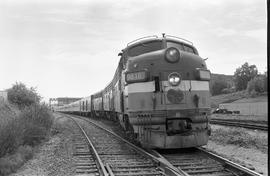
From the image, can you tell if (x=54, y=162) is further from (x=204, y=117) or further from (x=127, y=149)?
(x=204, y=117)

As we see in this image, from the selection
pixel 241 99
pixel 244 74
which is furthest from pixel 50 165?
pixel 244 74

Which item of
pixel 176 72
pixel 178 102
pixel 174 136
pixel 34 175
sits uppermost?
pixel 176 72

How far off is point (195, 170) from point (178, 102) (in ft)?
7.94

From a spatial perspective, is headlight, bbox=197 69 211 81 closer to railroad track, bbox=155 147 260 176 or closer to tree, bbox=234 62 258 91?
railroad track, bbox=155 147 260 176

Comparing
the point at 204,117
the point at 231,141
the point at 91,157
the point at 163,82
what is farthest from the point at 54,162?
the point at 231,141

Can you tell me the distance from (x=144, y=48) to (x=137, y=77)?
1.61 m

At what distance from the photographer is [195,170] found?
7695 mm

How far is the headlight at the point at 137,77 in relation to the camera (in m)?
9.84

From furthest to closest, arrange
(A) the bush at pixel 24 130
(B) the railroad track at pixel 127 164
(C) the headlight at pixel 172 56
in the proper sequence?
(A) the bush at pixel 24 130
(C) the headlight at pixel 172 56
(B) the railroad track at pixel 127 164

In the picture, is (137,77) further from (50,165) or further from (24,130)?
(24,130)

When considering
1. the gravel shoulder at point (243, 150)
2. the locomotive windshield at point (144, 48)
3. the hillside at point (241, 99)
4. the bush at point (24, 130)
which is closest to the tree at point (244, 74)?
the hillside at point (241, 99)

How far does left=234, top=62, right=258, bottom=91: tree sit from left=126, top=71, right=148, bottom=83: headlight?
347ft

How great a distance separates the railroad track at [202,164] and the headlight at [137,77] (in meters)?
2.12

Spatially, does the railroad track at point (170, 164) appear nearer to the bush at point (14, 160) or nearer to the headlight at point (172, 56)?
the bush at point (14, 160)
